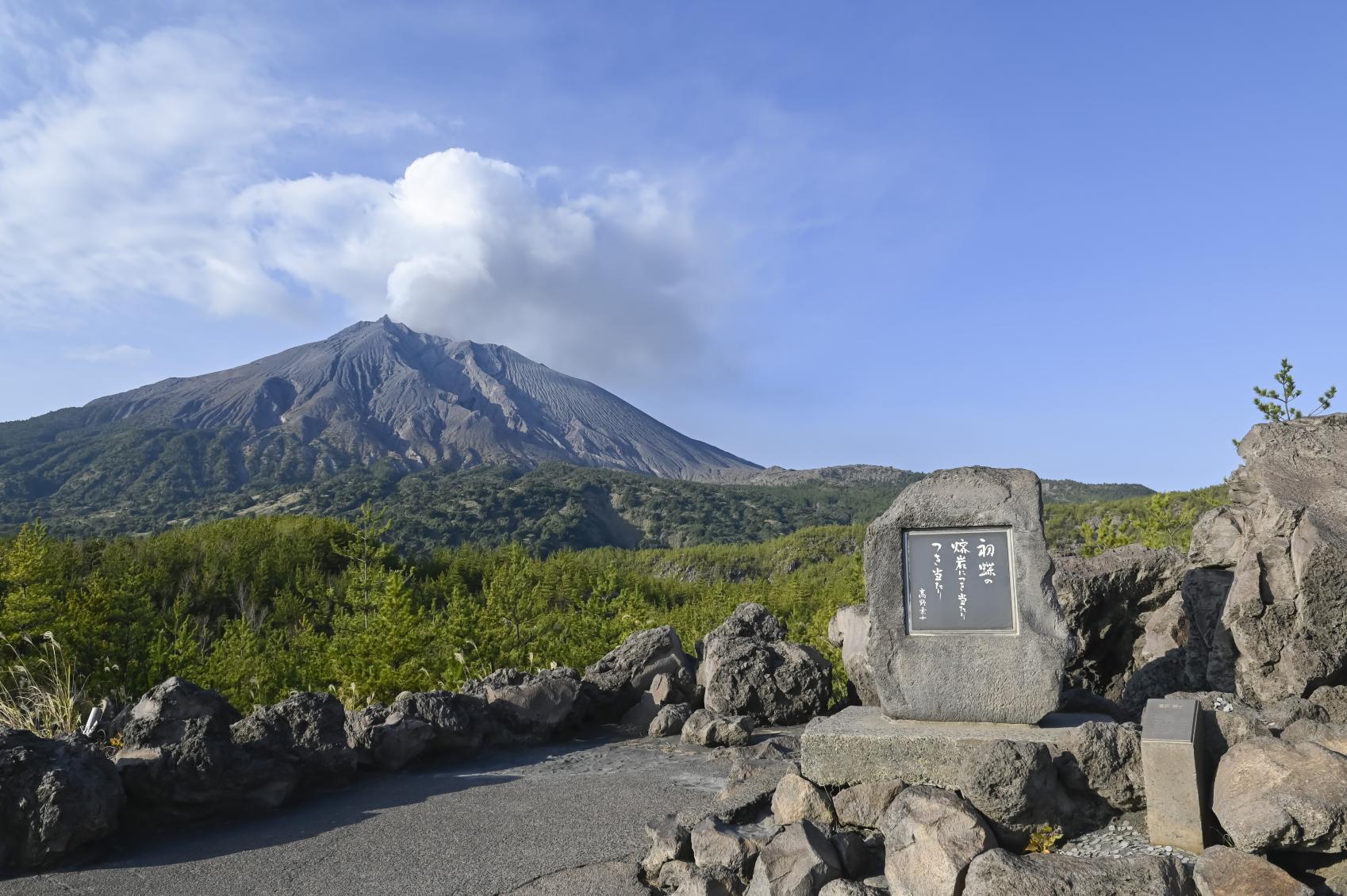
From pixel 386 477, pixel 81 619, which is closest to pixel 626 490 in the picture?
pixel 386 477

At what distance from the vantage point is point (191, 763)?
18.5ft

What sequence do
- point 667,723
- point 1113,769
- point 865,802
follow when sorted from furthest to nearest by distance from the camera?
point 667,723 < point 865,802 < point 1113,769

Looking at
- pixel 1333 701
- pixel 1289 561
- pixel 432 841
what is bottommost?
pixel 432 841

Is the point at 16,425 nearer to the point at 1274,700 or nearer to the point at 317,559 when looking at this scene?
the point at 317,559

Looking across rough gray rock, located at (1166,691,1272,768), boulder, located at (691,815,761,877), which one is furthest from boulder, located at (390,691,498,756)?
rough gray rock, located at (1166,691,1272,768)

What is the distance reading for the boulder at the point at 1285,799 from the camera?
369 cm

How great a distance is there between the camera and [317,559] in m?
21.7

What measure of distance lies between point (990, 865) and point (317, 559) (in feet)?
67.2

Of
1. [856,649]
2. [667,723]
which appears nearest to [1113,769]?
[856,649]

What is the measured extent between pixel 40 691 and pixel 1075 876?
27.2 feet

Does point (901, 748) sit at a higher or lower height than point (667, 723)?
higher

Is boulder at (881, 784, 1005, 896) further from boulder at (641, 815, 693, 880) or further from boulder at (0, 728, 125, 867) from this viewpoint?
boulder at (0, 728, 125, 867)

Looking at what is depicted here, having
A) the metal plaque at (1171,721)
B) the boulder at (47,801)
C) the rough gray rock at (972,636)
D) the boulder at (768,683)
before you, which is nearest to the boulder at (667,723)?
the boulder at (768,683)

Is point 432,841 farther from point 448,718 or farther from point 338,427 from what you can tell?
point 338,427
